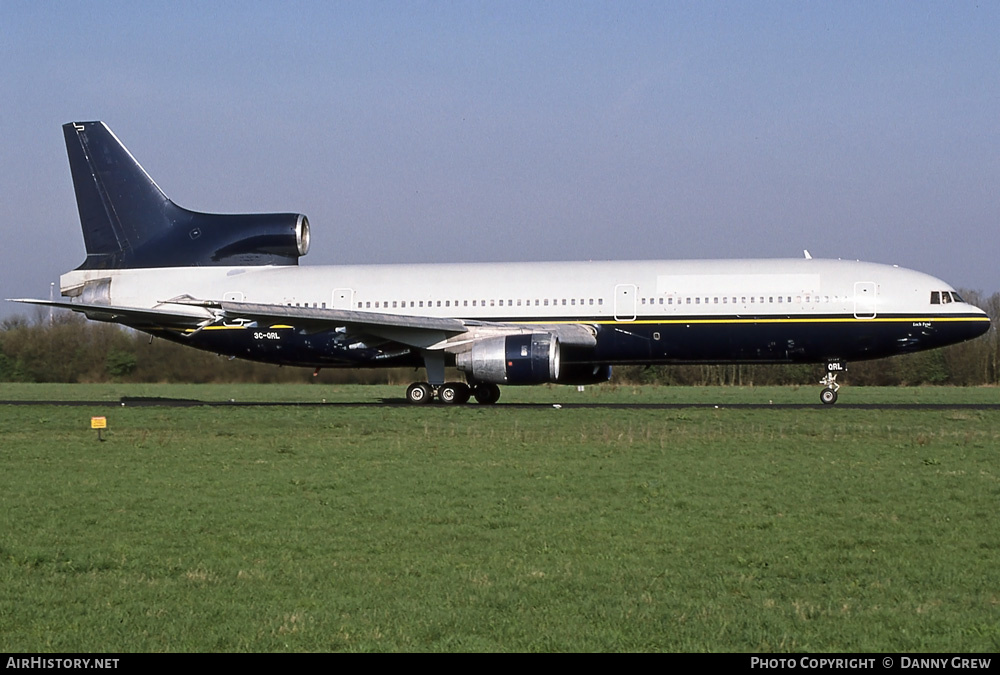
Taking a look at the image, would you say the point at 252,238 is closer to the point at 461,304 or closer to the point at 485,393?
the point at 461,304

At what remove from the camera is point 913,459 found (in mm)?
15625

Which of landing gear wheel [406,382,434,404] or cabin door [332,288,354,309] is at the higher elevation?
cabin door [332,288,354,309]

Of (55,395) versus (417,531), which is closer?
(417,531)

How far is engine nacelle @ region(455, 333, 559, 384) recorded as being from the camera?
2711 centimetres

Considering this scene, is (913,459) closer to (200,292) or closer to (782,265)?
(782,265)

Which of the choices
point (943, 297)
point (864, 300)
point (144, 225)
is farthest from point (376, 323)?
point (943, 297)

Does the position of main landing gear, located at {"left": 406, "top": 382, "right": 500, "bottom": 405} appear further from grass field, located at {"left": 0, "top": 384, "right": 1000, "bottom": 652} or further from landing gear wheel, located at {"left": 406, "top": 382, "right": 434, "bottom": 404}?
grass field, located at {"left": 0, "top": 384, "right": 1000, "bottom": 652}

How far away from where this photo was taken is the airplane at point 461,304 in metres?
28.0

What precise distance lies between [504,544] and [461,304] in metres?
21.1

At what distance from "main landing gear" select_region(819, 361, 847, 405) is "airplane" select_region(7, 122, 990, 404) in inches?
1.5

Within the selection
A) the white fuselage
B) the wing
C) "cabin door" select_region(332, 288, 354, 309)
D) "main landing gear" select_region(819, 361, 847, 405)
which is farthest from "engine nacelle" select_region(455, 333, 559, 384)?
"main landing gear" select_region(819, 361, 847, 405)

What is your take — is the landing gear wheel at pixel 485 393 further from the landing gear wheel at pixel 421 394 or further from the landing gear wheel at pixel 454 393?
the landing gear wheel at pixel 421 394

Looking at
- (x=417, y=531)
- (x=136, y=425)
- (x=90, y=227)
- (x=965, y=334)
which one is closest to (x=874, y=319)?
(x=965, y=334)
